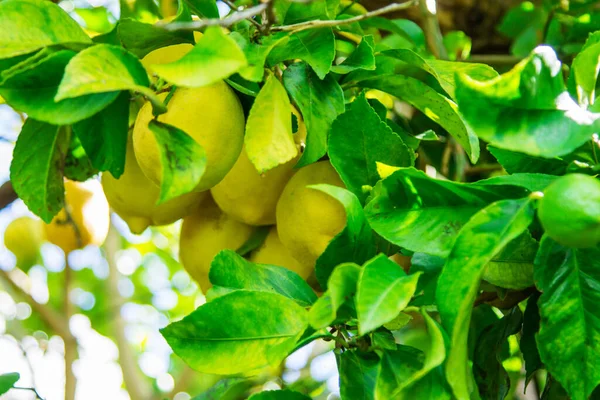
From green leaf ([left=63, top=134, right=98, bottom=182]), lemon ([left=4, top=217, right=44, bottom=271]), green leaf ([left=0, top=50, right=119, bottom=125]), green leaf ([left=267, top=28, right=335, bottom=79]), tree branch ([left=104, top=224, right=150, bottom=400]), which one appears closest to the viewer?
green leaf ([left=0, top=50, right=119, bottom=125])

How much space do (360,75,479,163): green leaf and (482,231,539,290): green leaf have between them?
14cm

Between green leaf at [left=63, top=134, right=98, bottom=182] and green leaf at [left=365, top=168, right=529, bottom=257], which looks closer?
green leaf at [left=365, top=168, right=529, bottom=257]

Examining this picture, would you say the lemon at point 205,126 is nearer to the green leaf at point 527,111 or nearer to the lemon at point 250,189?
the lemon at point 250,189

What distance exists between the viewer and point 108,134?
67 cm

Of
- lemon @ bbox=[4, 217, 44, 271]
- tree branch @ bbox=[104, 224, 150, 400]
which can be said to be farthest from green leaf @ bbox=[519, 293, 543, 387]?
tree branch @ bbox=[104, 224, 150, 400]

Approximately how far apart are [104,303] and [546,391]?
5.66ft

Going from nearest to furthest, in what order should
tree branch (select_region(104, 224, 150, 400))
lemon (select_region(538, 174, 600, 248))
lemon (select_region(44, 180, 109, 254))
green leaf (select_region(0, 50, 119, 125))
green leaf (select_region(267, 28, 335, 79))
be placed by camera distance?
lemon (select_region(538, 174, 600, 248)), green leaf (select_region(0, 50, 119, 125)), green leaf (select_region(267, 28, 335, 79)), lemon (select_region(44, 180, 109, 254)), tree branch (select_region(104, 224, 150, 400))

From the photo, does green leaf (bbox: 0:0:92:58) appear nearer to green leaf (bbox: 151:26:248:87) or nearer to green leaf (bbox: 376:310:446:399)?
green leaf (bbox: 151:26:248:87)

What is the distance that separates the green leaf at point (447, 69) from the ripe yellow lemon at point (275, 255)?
0.23 meters

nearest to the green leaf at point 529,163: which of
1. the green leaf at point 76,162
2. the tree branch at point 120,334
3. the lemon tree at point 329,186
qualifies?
the lemon tree at point 329,186

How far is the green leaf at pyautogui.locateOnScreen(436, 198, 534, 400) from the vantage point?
476mm

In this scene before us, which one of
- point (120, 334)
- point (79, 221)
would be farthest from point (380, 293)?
point (120, 334)

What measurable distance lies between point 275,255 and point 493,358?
245 millimetres

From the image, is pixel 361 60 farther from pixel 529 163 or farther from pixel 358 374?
pixel 358 374
